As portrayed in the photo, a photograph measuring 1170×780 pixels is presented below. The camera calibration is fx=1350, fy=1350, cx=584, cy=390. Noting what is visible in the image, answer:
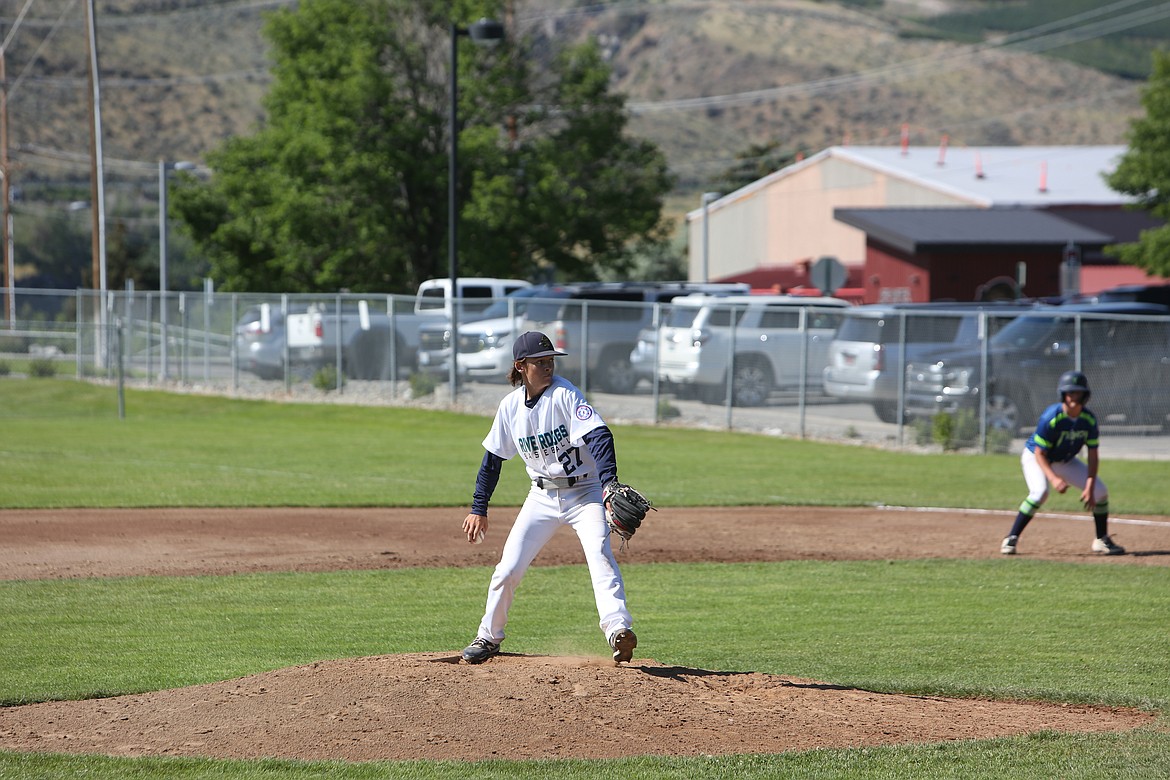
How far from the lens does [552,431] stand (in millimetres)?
7367

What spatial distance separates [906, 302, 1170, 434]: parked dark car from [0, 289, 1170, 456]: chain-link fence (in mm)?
23

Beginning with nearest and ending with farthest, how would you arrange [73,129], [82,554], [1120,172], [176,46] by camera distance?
[82,554] → [1120,172] → [73,129] → [176,46]

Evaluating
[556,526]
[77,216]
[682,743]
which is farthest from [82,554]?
[77,216]

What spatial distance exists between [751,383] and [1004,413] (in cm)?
483

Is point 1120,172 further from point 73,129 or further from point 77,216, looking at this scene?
point 73,129

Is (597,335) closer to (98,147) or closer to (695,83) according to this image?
(98,147)

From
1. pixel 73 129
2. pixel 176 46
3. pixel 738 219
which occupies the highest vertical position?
pixel 176 46

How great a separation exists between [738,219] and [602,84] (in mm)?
20052

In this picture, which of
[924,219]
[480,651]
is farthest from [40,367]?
[480,651]

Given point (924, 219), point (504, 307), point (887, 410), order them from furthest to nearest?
point (924, 219)
point (504, 307)
point (887, 410)

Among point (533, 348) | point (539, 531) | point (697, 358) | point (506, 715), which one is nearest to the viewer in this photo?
point (506, 715)

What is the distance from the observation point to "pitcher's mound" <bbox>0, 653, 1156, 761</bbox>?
6.33 m

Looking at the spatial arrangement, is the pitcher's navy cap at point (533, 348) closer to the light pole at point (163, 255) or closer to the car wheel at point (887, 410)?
the car wheel at point (887, 410)

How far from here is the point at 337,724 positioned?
21.4 feet
